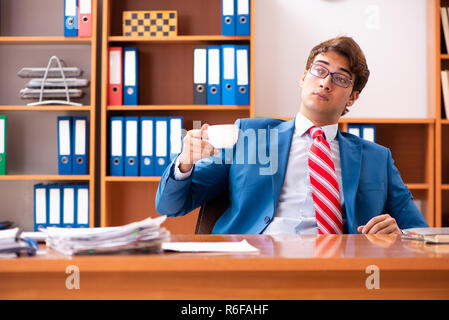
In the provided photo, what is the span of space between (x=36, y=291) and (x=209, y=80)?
6.78ft

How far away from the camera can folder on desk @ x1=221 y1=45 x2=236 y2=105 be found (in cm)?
272

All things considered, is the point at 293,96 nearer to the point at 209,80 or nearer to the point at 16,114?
the point at 209,80

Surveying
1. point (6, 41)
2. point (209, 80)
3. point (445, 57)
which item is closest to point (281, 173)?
point (209, 80)

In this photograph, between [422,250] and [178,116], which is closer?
[422,250]

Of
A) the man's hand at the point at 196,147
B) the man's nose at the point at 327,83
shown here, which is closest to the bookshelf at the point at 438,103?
the man's nose at the point at 327,83

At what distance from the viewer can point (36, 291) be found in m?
0.82

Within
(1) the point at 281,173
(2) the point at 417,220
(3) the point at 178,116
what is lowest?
(2) the point at 417,220

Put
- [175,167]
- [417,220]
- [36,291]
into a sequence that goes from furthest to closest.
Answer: [417,220]
[175,167]
[36,291]

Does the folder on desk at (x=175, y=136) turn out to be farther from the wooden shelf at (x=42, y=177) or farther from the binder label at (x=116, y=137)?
the wooden shelf at (x=42, y=177)

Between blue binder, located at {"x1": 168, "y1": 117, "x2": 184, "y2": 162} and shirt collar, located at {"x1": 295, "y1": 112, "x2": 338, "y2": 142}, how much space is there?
1.09 meters

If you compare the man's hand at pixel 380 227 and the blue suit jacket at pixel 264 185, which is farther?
the blue suit jacket at pixel 264 185

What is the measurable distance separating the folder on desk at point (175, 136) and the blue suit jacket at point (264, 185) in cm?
107

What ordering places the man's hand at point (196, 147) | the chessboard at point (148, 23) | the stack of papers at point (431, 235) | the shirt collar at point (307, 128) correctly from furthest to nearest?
the chessboard at point (148, 23) → the shirt collar at point (307, 128) → the man's hand at point (196, 147) → the stack of papers at point (431, 235)

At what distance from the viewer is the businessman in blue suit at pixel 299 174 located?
5.17 ft
